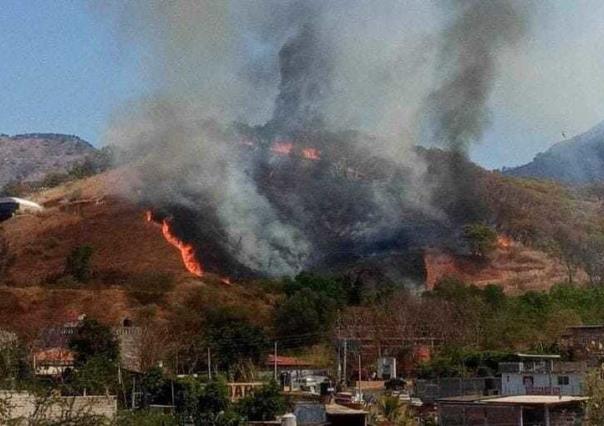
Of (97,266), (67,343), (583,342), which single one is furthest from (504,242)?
(67,343)

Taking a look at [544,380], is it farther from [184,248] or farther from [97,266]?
[184,248]

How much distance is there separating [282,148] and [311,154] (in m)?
3.10

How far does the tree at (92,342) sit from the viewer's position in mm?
43312

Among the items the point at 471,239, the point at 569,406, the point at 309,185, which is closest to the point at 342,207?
the point at 309,185

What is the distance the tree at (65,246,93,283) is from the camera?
7431 centimetres

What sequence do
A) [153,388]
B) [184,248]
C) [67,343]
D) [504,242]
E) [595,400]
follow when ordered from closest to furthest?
[595,400] → [153,388] → [67,343] → [184,248] → [504,242]

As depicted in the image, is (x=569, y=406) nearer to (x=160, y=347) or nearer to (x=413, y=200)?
(x=160, y=347)

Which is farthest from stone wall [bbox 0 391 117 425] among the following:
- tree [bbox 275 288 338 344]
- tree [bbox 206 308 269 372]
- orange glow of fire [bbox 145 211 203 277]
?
orange glow of fire [bbox 145 211 203 277]

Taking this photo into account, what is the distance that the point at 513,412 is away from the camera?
2550 centimetres

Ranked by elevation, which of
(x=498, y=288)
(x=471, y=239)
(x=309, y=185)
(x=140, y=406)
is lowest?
(x=140, y=406)

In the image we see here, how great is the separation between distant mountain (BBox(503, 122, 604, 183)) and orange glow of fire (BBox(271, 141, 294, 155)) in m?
68.0

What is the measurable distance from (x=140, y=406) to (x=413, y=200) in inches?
2363

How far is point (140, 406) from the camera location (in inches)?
1366

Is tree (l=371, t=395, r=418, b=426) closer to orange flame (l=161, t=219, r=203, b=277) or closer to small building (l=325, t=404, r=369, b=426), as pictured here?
small building (l=325, t=404, r=369, b=426)
